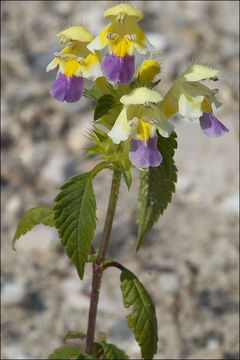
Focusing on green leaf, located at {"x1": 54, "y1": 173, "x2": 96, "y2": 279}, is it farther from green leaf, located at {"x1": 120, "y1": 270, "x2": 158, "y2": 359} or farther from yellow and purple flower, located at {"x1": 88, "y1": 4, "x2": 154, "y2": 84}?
yellow and purple flower, located at {"x1": 88, "y1": 4, "x2": 154, "y2": 84}

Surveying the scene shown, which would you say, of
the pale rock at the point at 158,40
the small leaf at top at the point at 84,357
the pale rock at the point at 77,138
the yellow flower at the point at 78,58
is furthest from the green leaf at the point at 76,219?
the pale rock at the point at 158,40

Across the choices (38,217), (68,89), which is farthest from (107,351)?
(68,89)

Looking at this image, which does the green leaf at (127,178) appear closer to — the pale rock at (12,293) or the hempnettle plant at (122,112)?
the hempnettle plant at (122,112)

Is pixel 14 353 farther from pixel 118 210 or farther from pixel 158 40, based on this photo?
pixel 158 40

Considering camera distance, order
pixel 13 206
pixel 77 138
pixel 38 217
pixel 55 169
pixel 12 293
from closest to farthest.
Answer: pixel 38 217
pixel 12 293
pixel 13 206
pixel 55 169
pixel 77 138

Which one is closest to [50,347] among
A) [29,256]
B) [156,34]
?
[29,256]
